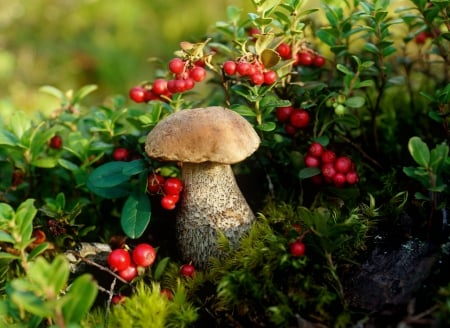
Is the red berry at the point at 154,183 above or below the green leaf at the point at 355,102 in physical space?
below

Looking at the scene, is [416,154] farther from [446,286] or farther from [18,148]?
[18,148]

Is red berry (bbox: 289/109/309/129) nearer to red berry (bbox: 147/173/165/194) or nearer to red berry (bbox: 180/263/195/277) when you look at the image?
red berry (bbox: 147/173/165/194)

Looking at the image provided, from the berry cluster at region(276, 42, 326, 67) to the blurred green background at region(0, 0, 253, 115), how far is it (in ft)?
12.5

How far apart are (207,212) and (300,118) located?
0.49 metres

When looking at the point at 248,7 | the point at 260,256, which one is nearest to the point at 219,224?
the point at 260,256

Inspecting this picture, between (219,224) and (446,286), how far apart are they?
28.4 inches

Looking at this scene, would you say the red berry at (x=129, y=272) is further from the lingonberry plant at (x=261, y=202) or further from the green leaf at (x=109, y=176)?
the green leaf at (x=109, y=176)

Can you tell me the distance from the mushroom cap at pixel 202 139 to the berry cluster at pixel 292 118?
313 millimetres

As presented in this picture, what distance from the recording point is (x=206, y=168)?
1624mm

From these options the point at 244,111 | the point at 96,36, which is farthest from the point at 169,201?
the point at 96,36

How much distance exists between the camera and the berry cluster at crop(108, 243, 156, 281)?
1542mm

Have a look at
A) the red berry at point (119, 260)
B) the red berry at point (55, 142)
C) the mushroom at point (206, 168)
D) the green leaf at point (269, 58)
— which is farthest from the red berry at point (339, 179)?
the red berry at point (55, 142)

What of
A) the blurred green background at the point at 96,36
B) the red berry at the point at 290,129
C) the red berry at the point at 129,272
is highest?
the red berry at the point at 290,129

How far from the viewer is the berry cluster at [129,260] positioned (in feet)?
5.06
